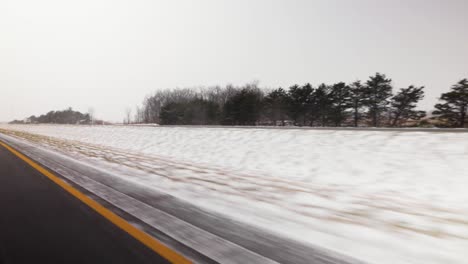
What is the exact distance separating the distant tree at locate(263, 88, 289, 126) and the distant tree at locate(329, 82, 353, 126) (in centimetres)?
850

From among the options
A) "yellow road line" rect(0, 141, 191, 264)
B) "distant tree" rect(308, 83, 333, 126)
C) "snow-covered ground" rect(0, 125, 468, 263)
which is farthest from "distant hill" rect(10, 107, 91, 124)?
"yellow road line" rect(0, 141, 191, 264)

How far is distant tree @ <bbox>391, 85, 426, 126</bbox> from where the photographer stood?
44250mm

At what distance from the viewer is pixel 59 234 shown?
11.7 ft

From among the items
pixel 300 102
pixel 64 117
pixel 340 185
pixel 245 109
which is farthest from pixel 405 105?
pixel 64 117

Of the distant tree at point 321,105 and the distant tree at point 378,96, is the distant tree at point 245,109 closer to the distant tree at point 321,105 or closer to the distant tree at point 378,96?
the distant tree at point 321,105

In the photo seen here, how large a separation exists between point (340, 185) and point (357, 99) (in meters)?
46.0

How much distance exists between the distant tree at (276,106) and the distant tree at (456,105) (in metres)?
26.7

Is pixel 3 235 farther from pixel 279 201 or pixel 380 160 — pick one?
pixel 380 160

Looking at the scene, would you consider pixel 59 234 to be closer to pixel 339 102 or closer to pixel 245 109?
pixel 339 102

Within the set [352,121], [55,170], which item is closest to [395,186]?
[55,170]

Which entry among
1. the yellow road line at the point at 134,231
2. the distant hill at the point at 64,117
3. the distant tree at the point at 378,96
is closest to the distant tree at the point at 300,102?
the distant tree at the point at 378,96

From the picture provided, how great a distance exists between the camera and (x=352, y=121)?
52.8 meters

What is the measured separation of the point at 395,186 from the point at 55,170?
9.38m

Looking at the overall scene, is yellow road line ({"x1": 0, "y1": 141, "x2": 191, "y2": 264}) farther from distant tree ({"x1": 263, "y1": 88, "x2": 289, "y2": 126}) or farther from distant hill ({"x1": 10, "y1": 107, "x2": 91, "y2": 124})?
distant hill ({"x1": 10, "y1": 107, "x2": 91, "y2": 124})
